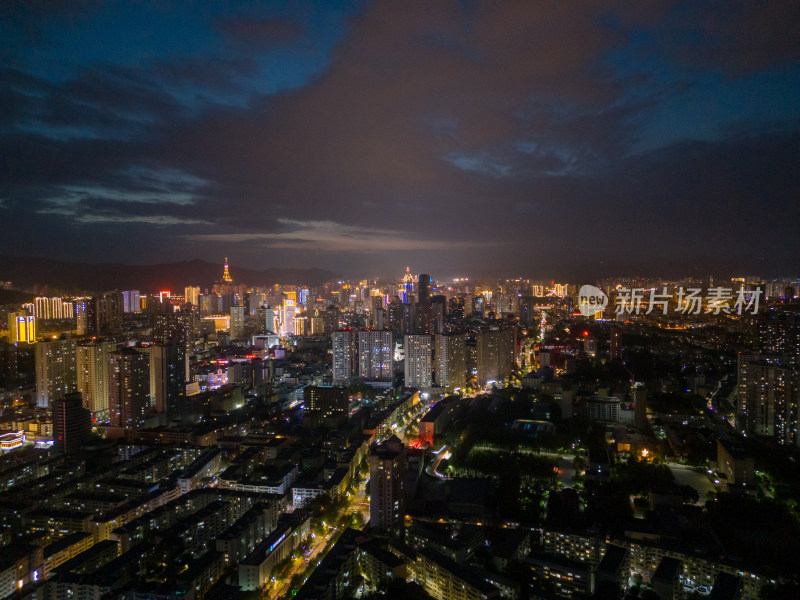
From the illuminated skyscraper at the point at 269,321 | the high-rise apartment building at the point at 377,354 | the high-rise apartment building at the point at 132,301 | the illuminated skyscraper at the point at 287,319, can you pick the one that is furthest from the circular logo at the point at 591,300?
the high-rise apartment building at the point at 132,301

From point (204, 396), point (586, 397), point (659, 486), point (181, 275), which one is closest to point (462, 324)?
point (586, 397)

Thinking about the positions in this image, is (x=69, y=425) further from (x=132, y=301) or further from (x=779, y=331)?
(x=779, y=331)

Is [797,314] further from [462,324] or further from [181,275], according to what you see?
[181,275]

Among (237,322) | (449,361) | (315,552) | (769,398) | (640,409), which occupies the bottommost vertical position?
(315,552)

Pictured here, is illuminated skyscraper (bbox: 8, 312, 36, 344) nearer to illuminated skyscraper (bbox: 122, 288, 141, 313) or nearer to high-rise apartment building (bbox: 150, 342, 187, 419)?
high-rise apartment building (bbox: 150, 342, 187, 419)

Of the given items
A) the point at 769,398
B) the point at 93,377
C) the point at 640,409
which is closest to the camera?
the point at 769,398

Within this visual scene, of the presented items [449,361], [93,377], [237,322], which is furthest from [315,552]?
[237,322]
